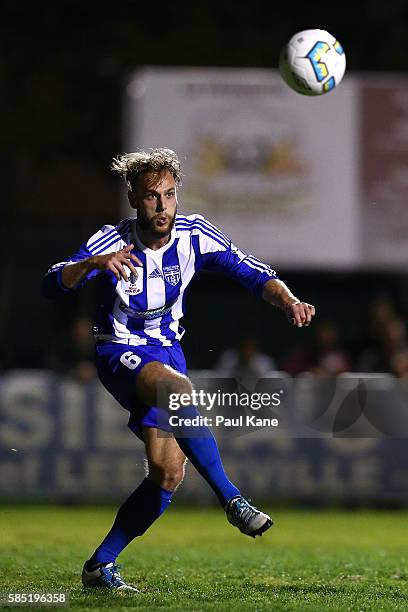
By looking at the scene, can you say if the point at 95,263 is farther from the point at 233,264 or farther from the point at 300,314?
the point at 300,314

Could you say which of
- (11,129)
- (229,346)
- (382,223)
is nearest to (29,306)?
(11,129)

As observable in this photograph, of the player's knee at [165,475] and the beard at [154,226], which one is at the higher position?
the beard at [154,226]

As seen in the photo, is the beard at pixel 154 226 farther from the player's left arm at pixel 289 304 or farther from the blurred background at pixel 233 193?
the blurred background at pixel 233 193

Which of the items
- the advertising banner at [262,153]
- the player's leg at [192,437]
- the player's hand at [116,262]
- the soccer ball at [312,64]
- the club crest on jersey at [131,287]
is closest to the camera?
the player's hand at [116,262]

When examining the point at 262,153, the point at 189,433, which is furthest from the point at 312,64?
the point at 262,153

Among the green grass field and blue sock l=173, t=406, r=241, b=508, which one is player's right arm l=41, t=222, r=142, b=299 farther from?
the green grass field

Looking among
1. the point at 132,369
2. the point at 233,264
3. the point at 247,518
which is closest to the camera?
the point at 247,518

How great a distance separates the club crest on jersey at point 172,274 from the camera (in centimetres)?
651

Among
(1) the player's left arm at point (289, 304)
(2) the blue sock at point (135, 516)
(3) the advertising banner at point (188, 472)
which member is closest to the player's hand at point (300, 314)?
(1) the player's left arm at point (289, 304)

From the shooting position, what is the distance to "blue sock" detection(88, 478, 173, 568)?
6.44 metres

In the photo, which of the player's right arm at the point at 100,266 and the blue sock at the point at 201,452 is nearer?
the player's right arm at the point at 100,266

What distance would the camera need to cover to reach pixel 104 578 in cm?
646

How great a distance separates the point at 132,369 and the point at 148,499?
27.9 inches

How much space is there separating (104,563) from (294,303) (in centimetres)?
171
